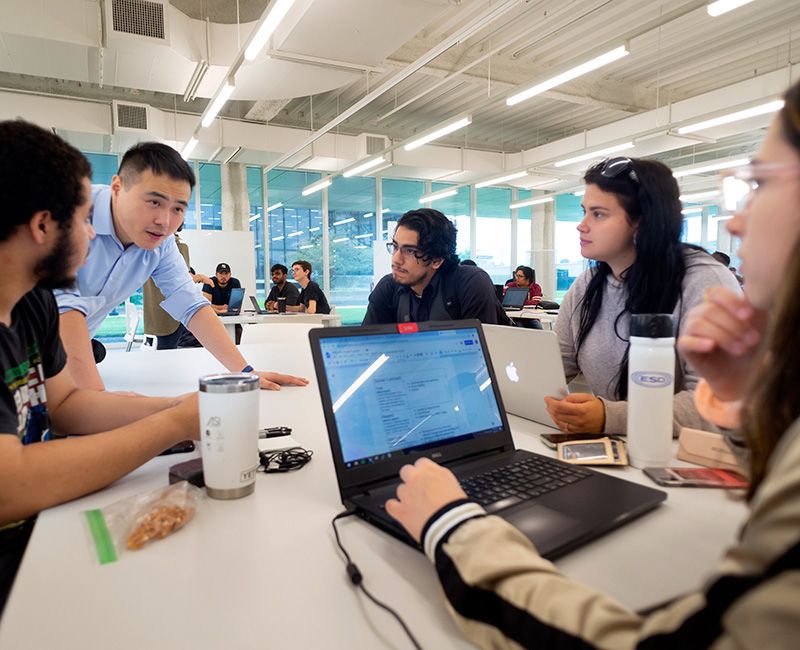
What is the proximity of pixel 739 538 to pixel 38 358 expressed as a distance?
129 centimetres

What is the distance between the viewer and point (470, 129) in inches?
377

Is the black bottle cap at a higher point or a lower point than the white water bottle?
higher

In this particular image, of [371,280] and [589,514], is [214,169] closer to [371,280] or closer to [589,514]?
[371,280]

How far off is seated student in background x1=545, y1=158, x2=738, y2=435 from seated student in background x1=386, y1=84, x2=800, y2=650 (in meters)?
0.92

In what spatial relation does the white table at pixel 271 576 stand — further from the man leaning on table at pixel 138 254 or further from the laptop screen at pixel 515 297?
the laptop screen at pixel 515 297

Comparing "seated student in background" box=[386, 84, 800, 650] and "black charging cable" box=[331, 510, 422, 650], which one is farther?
"black charging cable" box=[331, 510, 422, 650]

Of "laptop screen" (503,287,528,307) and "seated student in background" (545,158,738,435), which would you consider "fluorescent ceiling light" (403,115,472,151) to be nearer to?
"laptop screen" (503,287,528,307)

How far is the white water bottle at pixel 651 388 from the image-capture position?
3.19ft

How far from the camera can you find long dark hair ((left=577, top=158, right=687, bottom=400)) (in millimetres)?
1530

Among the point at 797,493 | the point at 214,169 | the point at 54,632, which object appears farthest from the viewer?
the point at 214,169

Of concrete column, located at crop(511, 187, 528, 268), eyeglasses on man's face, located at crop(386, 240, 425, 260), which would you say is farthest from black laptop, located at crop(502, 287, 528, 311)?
eyeglasses on man's face, located at crop(386, 240, 425, 260)

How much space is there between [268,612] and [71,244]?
2.70 ft

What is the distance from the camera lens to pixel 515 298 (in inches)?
309

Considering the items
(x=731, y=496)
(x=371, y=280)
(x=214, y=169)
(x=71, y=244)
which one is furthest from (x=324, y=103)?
(x=731, y=496)
